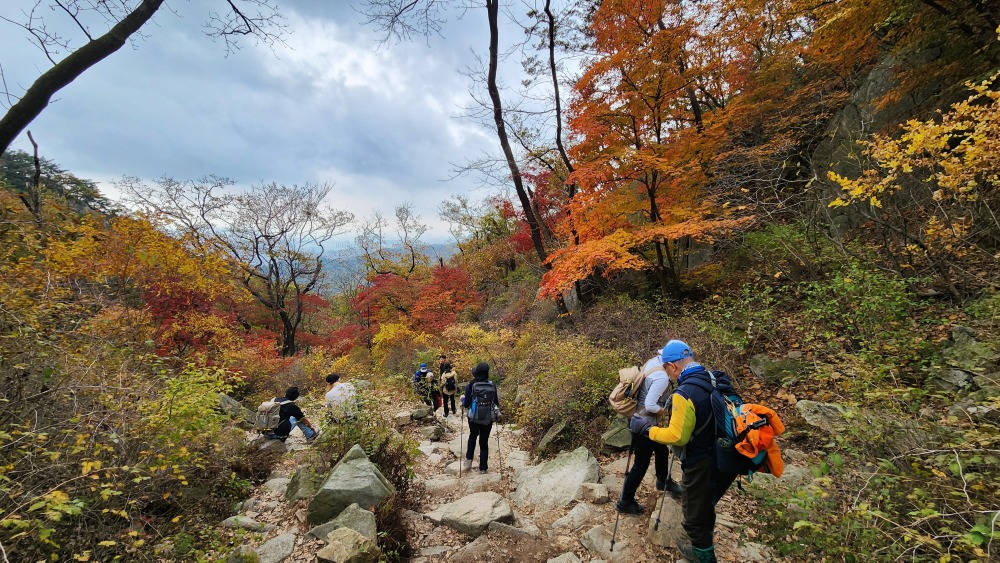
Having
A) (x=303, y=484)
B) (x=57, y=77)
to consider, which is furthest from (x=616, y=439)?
(x=57, y=77)

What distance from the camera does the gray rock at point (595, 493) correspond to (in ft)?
13.7

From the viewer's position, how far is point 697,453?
274cm

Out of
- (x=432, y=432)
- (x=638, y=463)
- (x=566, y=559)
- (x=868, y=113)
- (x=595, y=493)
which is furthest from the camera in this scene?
(x=868, y=113)

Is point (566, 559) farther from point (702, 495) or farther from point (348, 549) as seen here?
point (348, 549)

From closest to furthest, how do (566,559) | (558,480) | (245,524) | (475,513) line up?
(566,559)
(245,524)
(475,513)
(558,480)

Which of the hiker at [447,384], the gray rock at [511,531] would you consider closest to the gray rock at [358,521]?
the gray rock at [511,531]

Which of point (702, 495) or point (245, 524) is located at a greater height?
point (702, 495)

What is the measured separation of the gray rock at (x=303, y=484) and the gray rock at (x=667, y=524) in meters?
3.88

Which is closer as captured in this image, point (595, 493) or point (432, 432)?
point (595, 493)

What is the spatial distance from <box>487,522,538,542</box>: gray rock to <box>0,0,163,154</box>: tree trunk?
6.80 m

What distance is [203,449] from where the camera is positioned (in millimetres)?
4320

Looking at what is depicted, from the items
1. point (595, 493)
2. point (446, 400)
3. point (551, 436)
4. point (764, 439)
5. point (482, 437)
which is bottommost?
point (595, 493)

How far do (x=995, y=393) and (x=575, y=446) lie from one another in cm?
450

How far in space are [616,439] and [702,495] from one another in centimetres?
267
